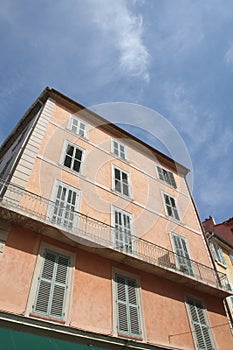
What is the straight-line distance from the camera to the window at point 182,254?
10.8 m

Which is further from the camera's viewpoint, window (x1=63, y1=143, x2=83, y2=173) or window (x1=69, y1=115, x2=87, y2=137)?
window (x1=69, y1=115, x2=87, y2=137)

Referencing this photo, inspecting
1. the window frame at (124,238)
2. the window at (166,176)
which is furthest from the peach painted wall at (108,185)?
the window at (166,176)

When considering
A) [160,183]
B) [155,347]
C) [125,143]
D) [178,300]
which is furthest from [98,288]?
[125,143]

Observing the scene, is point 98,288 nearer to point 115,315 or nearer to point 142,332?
point 115,315

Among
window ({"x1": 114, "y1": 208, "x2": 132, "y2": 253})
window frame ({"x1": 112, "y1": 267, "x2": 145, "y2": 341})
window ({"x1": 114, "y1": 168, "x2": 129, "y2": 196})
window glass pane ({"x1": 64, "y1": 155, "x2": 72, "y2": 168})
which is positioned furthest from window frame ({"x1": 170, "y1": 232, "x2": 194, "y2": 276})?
window glass pane ({"x1": 64, "y1": 155, "x2": 72, "y2": 168})

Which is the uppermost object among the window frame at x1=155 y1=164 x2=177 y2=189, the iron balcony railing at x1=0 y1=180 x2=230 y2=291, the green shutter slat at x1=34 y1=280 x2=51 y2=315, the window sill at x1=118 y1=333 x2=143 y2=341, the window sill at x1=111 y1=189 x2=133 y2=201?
the window frame at x1=155 y1=164 x2=177 y2=189

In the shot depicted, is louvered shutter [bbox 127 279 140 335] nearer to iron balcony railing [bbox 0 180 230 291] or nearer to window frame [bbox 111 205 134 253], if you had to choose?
iron balcony railing [bbox 0 180 230 291]

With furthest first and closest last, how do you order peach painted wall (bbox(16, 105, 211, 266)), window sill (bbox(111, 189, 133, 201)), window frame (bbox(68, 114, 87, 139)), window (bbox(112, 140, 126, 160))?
window (bbox(112, 140, 126, 160))
window frame (bbox(68, 114, 87, 139))
window sill (bbox(111, 189, 133, 201))
peach painted wall (bbox(16, 105, 211, 266))

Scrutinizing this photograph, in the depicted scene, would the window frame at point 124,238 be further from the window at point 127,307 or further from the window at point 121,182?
the window at point 121,182

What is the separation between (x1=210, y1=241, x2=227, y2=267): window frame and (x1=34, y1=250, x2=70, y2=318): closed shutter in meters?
10.3

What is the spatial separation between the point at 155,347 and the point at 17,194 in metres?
6.17

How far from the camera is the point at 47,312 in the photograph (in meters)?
6.74

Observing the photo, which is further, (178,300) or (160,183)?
(160,183)

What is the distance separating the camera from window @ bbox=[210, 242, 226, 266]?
15.3m
